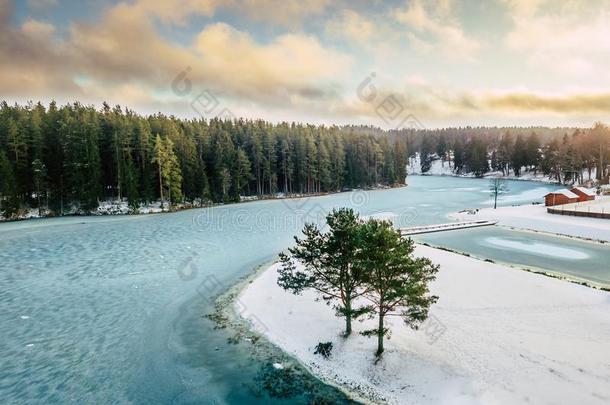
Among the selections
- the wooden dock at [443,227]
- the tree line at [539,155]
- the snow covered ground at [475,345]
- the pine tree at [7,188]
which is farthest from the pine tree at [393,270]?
the tree line at [539,155]

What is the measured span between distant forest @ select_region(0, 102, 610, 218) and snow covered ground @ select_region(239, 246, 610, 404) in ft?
165

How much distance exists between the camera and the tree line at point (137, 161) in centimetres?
5762

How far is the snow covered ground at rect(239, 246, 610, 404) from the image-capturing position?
12680mm

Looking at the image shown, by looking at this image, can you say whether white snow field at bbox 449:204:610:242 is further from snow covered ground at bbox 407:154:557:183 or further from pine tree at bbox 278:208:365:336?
snow covered ground at bbox 407:154:557:183

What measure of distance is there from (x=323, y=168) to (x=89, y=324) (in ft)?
248

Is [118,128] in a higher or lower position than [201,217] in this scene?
higher

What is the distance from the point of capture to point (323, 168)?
91.1 metres

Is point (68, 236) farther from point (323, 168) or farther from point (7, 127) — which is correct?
point (323, 168)

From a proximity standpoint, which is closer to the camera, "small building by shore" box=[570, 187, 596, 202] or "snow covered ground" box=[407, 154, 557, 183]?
"small building by shore" box=[570, 187, 596, 202]

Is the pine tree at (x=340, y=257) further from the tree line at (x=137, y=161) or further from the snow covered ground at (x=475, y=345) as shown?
the tree line at (x=137, y=161)

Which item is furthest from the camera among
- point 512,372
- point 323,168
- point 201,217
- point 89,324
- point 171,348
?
point 323,168

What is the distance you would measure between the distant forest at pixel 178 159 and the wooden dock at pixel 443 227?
42.7 metres

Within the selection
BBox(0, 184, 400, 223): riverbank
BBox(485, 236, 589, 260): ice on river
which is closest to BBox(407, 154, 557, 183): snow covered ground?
BBox(485, 236, 589, 260): ice on river

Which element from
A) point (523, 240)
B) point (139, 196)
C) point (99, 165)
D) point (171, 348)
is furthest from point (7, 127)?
point (523, 240)
